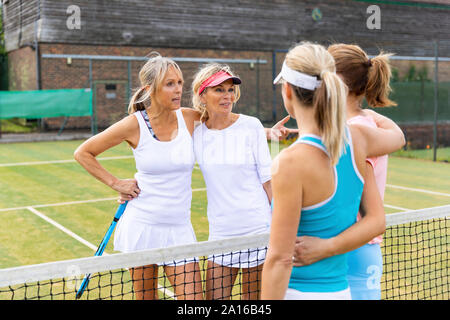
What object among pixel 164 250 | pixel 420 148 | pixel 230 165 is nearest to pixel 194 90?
pixel 230 165

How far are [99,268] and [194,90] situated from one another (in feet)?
4.72

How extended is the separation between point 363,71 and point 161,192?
151 cm

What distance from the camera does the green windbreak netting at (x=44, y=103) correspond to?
19.2 m

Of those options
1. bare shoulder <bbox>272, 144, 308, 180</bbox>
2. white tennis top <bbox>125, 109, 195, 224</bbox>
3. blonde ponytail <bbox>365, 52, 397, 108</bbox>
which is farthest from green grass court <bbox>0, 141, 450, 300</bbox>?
bare shoulder <bbox>272, 144, 308, 180</bbox>

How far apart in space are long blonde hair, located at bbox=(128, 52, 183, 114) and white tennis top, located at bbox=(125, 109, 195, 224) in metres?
0.11

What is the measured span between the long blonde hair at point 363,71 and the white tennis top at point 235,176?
3.10 feet

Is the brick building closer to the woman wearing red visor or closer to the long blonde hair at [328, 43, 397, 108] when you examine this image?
the woman wearing red visor

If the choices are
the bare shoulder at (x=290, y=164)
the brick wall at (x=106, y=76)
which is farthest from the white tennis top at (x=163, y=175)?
the brick wall at (x=106, y=76)

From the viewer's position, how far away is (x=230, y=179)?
11.2 feet

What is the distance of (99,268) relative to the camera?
270 centimetres

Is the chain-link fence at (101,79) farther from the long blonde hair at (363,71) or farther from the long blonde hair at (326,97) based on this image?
the long blonde hair at (326,97)
